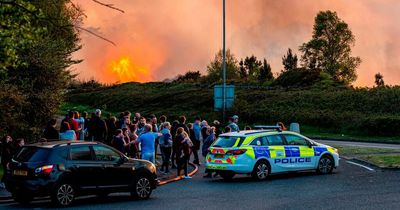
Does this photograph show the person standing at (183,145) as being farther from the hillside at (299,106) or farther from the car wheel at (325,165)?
the hillside at (299,106)

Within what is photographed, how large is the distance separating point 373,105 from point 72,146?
47886 mm

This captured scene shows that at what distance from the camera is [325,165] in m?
23.4

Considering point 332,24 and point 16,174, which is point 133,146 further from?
point 332,24

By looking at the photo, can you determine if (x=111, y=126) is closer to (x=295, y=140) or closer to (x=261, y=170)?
(x=261, y=170)

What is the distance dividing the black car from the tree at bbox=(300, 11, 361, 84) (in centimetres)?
9237

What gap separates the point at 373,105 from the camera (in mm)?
60062

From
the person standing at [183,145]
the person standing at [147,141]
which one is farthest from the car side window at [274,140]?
the person standing at [147,141]

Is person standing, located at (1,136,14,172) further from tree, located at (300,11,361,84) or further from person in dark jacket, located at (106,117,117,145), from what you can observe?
tree, located at (300,11,361,84)

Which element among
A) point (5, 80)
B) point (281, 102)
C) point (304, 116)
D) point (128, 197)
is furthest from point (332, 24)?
point (128, 197)

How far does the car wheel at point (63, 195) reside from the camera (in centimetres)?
1531

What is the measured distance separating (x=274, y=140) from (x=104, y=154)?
7139mm

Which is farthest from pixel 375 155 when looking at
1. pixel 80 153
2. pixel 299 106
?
pixel 299 106

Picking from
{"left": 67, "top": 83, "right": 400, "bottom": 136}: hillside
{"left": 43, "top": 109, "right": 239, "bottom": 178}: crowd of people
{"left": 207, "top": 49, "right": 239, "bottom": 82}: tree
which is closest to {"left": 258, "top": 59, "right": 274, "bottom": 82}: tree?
{"left": 207, "top": 49, "right": 239, "bottom": 82}: tree

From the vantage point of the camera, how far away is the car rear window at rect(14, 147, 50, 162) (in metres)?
15.5
